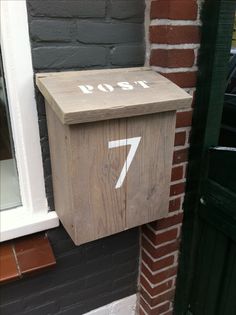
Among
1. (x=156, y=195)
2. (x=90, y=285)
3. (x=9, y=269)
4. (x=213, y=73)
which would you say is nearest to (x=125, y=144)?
(x=156, y=195)

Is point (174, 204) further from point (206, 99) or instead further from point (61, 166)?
point (61, 166)

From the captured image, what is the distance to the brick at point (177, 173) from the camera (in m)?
1.45

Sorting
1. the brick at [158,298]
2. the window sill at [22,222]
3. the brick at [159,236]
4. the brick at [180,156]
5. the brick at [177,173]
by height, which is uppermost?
the brick at [180,156]

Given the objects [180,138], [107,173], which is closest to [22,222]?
[107,173]

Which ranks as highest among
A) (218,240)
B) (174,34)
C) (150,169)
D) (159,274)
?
(174,34)

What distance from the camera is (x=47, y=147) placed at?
4.18ft

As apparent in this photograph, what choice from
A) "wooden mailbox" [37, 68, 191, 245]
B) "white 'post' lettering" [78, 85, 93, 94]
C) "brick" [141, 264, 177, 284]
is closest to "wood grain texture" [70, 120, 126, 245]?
"wooden mailbox" [37, 68, 191, 245]

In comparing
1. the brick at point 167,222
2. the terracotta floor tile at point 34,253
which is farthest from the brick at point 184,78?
the terracotta floor tile at point 34,253

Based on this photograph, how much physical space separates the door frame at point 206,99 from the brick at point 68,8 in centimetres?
40

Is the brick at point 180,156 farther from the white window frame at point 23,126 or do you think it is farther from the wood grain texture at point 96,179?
the white window frame at point 23,126

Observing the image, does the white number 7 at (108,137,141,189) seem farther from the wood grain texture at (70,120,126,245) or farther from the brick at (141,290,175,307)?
the brick at (141,290,175,307)

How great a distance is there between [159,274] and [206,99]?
36.9 inches

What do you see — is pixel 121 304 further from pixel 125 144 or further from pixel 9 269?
pixel 125 144

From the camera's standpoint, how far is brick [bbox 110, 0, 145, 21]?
1182 mm
